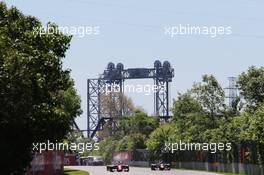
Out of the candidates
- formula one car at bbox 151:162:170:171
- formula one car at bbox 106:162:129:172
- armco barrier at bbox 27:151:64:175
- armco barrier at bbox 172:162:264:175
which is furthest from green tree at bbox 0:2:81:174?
formula one car at bbox 151:162:170:171

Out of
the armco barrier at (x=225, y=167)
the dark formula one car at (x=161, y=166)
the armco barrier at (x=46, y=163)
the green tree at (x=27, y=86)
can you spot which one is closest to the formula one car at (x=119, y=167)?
the dark formula one car at (x=161, y=166)

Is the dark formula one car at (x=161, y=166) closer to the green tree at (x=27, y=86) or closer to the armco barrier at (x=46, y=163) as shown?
the armco barrier at (x=46, y=163)

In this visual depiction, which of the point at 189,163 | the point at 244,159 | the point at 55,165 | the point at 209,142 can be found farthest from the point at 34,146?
the point at 189,163

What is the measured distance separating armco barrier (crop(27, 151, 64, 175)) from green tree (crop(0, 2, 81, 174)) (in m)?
7.81

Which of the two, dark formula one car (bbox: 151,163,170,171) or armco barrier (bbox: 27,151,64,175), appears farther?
dark formula one car (bbox: 151,163,170,171)

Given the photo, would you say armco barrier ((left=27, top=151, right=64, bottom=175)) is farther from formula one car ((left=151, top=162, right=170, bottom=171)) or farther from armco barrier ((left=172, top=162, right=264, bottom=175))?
formula one car ((left=151, top=162, right=170, bottom=171))

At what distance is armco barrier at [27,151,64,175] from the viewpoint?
52.2m

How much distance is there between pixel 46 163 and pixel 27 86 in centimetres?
2624

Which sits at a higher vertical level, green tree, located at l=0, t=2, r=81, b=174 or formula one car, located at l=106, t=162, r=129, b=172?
green tree, located at l=0, t=2, r=81, b=174

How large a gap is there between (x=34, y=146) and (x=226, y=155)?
140ft

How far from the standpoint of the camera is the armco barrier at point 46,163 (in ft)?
171

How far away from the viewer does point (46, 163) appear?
58938 millimetres

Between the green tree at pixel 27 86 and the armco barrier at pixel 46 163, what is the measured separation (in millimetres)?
7809

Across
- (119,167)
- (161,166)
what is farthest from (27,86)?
(161,166)
